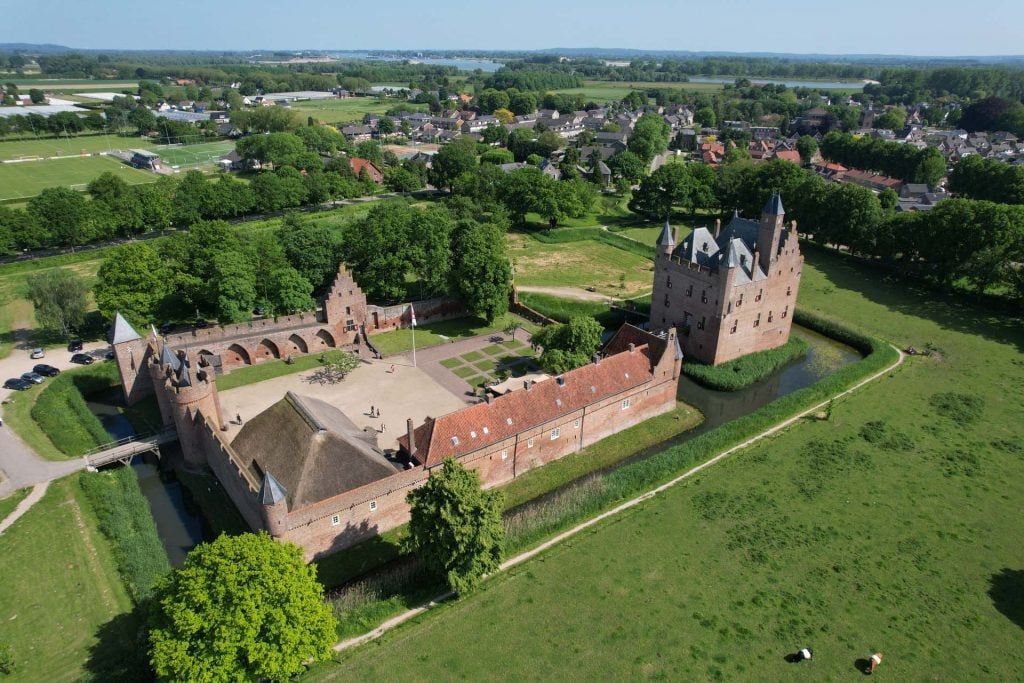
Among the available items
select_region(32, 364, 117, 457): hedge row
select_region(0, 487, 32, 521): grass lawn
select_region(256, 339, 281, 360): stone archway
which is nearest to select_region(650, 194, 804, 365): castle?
select_region(256, 339, 281, 360): stone archway

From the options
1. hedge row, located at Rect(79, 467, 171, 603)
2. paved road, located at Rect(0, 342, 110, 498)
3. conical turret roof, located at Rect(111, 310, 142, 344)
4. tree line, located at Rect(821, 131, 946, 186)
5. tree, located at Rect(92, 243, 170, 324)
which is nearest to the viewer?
hedge row, located at Rect(79, 467, 171, 603)

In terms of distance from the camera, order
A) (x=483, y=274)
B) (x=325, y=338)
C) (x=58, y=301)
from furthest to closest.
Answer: (x=483, y=274), (x=325, y=338), (x=58, y=301)

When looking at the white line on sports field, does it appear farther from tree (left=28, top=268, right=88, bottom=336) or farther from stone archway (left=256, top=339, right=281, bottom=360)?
tree (left=28, top=268, right=88, bottom=336)

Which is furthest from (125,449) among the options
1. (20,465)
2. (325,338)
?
(325,338)

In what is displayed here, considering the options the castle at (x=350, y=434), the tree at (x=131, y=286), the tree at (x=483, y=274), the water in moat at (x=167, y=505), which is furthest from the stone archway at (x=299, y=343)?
the tree at (x=483, y=274)

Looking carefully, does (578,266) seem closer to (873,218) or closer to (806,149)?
(873,218)

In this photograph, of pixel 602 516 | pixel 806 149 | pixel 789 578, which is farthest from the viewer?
pixel 806 149
